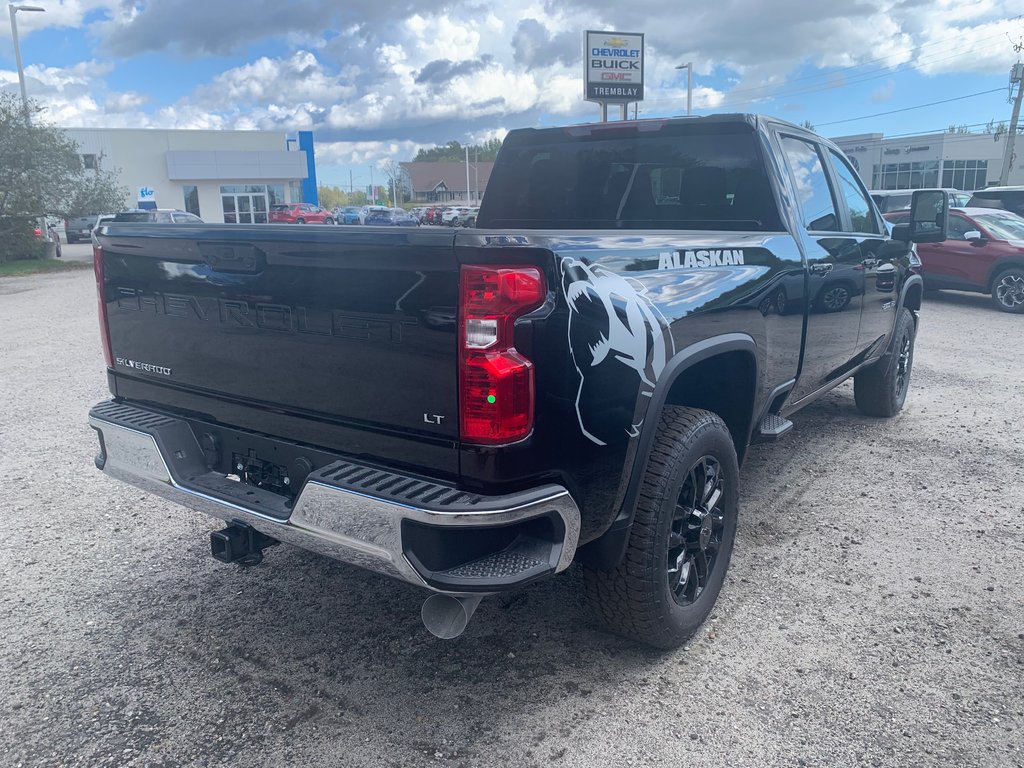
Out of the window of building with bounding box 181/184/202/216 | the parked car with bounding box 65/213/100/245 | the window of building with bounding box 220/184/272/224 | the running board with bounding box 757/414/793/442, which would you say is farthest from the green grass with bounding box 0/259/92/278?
the window of building with bounding box 181/184/202/216

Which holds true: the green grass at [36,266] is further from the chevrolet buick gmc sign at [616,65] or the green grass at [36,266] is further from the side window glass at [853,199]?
the side window glass at [853,199]

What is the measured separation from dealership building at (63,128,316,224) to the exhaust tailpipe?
48.7 m

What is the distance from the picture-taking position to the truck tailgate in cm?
238

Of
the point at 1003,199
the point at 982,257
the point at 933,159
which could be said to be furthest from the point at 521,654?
the point at 933,159

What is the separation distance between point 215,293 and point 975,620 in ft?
10.7

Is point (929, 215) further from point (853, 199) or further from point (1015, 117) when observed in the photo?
point (1015, 117)

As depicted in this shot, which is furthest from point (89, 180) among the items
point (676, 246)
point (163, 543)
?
point (676, 246)

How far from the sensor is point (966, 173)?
191ft

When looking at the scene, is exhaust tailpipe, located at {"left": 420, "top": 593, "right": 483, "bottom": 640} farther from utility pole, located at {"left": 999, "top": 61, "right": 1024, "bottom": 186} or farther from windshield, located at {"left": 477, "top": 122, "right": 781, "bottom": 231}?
utility pole, located at {"left": 999, "top": 61, "right": 1024, "bottom": 186}

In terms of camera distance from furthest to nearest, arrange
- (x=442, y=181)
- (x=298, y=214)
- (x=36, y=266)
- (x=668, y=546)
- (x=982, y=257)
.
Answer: (x=442, y=181)
(x=298, y=214)
(x=36, y=266)
(x=982, y=257)
(x=668, y=546)

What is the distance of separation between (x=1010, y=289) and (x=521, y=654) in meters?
11.8

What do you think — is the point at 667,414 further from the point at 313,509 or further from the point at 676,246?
the point at 313,509

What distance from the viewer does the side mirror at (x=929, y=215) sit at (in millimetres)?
5352

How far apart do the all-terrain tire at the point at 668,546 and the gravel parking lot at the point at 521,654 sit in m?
0.19
